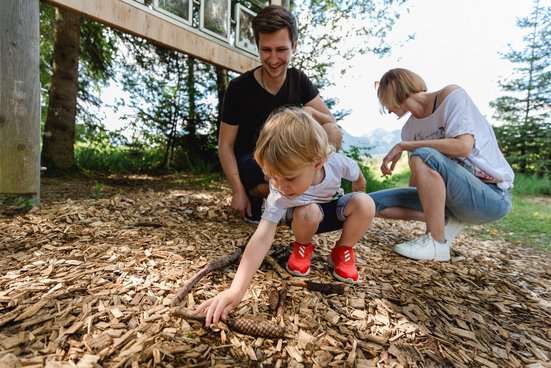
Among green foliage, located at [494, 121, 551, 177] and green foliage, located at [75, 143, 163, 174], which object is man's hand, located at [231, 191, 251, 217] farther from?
green foliage, located at [494, 121, 551, 177]

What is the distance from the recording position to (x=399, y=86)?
2451mm

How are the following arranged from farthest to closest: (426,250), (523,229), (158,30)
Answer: (523,229), (158,30), (426,250)

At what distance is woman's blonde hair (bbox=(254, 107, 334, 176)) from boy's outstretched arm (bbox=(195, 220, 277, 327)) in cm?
28

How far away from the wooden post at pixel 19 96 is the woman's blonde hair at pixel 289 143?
6.66ft

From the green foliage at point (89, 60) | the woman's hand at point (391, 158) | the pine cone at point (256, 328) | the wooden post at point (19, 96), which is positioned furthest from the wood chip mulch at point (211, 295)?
the green foliage at point (89, 60)

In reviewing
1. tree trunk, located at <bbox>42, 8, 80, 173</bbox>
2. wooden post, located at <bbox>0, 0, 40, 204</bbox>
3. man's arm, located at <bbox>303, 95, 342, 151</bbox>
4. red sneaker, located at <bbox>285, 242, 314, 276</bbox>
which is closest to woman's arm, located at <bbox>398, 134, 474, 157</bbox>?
man's arm, located at <bbox>303, 95, 342, 151</bbox>

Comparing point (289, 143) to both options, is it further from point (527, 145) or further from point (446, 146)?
point (527, 145)

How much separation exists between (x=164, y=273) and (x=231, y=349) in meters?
0.63

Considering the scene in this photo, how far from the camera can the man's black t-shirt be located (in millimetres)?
2535

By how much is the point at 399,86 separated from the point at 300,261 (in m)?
1.46

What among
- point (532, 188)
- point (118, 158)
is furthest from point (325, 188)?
point (532, 188)

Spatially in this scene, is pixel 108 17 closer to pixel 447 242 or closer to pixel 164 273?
pixel 164 273

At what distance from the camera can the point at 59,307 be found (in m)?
1.39

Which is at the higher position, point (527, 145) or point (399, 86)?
point (527, 145)
